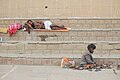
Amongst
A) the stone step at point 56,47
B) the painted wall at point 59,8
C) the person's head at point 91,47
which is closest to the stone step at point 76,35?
the stone step at point 56,47

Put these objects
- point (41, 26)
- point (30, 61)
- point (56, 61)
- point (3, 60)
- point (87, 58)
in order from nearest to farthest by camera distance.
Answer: point (87, 58) → point (56, 61) → point (30, 61) → point (3, 60) → point (41, 26)

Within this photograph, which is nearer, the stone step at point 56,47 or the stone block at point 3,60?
the stone block at point 3,60

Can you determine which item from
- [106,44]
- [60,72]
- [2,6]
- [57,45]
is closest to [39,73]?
[60,72]

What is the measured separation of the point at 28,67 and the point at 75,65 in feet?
5.02

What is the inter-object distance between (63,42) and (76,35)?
61 centimetres

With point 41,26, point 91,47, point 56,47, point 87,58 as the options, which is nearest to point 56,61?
point 56,47

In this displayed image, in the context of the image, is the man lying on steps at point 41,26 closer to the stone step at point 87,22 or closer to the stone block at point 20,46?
the stone step at point 87,22

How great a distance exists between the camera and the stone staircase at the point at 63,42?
11195 mm

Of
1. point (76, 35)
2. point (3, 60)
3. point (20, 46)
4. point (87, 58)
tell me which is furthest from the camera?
point (76, 35)

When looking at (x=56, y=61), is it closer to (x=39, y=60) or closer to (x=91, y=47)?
(x=39, y=60)

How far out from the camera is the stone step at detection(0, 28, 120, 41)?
11.8 m

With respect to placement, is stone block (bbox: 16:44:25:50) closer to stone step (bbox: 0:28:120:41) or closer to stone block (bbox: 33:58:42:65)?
stone step (bbox: 0:28:120:41)

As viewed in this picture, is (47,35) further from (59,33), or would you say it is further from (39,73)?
(39,73)

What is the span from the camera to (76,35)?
11859mm
